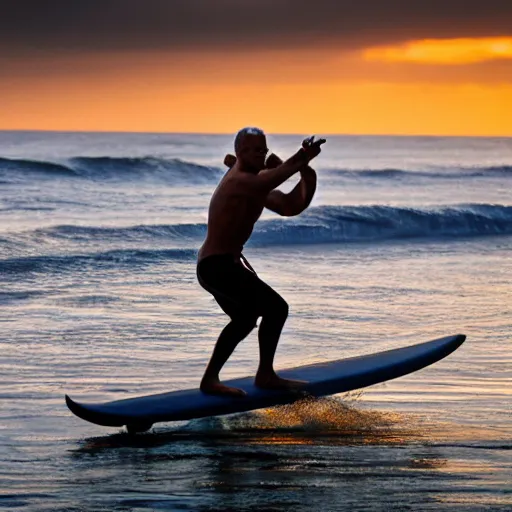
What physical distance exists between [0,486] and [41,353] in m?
3.60

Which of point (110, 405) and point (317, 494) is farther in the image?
point (110, 405)

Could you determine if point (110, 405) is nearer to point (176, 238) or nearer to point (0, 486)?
point (0, 486)

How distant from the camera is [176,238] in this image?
21703mm

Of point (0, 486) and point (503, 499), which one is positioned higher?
point (503, 499)

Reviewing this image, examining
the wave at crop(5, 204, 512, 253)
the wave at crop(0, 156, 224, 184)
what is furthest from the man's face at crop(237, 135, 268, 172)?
the wave at crop(0, 156, 224, 184)

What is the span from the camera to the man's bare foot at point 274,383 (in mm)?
6992

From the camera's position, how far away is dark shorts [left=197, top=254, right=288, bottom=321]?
6.74 metres

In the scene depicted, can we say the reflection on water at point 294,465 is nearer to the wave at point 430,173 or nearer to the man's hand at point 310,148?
the man's hand at point 310,148

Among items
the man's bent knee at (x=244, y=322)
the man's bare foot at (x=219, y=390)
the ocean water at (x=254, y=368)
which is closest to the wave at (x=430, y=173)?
the ocean water at (x=254, y=368)

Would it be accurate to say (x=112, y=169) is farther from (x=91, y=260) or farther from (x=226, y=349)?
(x=226, y=349)

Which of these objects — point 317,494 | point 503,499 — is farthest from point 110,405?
point 503,499

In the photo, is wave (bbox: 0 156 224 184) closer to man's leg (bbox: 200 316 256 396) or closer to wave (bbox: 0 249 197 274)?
wave (bbox: 0 249 197 274)

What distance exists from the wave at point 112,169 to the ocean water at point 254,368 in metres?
12.1

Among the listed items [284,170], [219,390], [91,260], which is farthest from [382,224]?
[284,170]
